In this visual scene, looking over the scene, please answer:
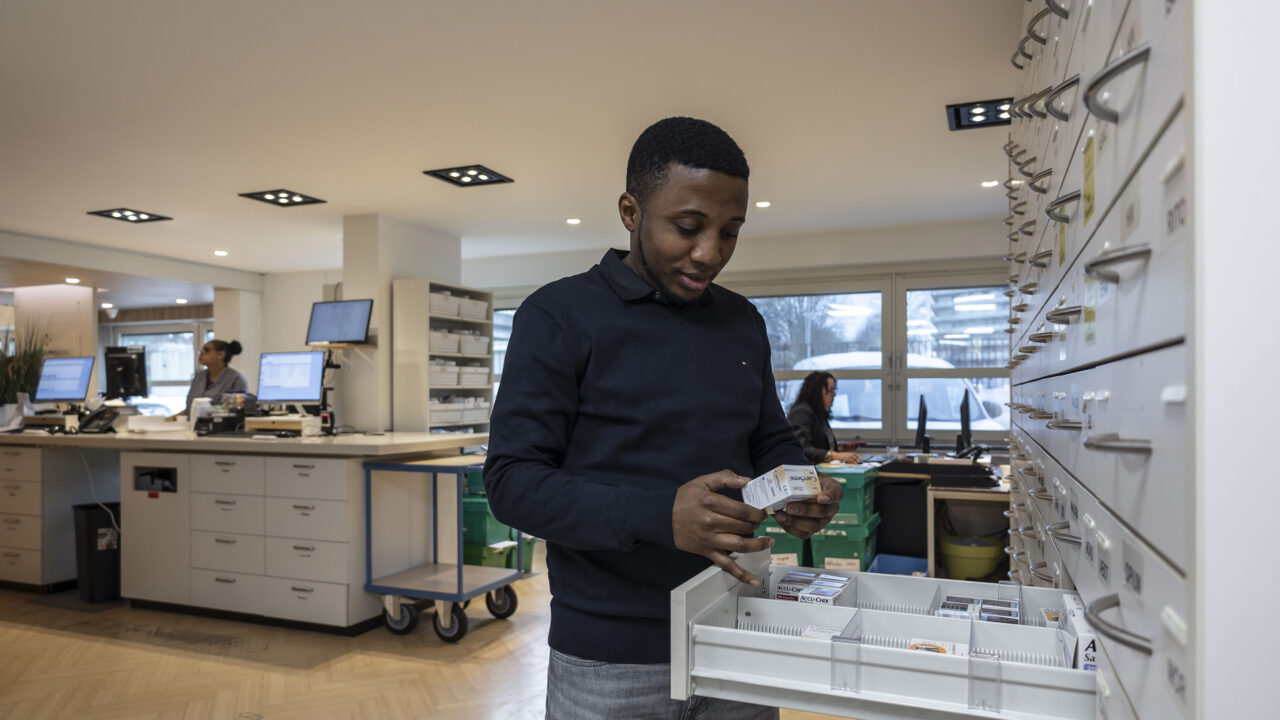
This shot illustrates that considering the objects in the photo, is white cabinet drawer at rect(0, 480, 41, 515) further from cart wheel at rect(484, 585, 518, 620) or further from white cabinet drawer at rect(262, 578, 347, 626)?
cart wheel at rect(484, 585, 518, 620)

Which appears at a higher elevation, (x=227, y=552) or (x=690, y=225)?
(x=690, y=225)

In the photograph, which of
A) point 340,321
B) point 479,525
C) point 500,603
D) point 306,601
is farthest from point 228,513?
point 340,321

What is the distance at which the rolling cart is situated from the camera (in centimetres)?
396

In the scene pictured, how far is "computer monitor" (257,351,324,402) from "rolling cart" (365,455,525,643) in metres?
1.08

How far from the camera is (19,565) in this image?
499 cm

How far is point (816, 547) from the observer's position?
4.41 meters

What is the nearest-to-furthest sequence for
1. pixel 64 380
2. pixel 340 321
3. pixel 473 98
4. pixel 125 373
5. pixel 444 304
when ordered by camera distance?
pixel 473 98 → pixel 64 380 → pixel 125 373 → pixel 340 321 → pixel 444 304

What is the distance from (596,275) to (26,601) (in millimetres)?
5217

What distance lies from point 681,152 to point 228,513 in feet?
13.2

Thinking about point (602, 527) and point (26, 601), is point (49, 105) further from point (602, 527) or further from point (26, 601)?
point (602, 527)

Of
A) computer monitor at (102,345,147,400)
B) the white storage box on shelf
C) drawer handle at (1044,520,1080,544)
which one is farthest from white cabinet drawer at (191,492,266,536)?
drawer handle at (1044,520,1080,544)

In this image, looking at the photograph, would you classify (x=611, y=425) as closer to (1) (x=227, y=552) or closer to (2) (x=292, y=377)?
(1) (x=227, y=552)

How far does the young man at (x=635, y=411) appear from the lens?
1.07 metres

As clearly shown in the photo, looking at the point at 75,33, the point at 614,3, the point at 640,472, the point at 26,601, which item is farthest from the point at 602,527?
the point at 26,601
